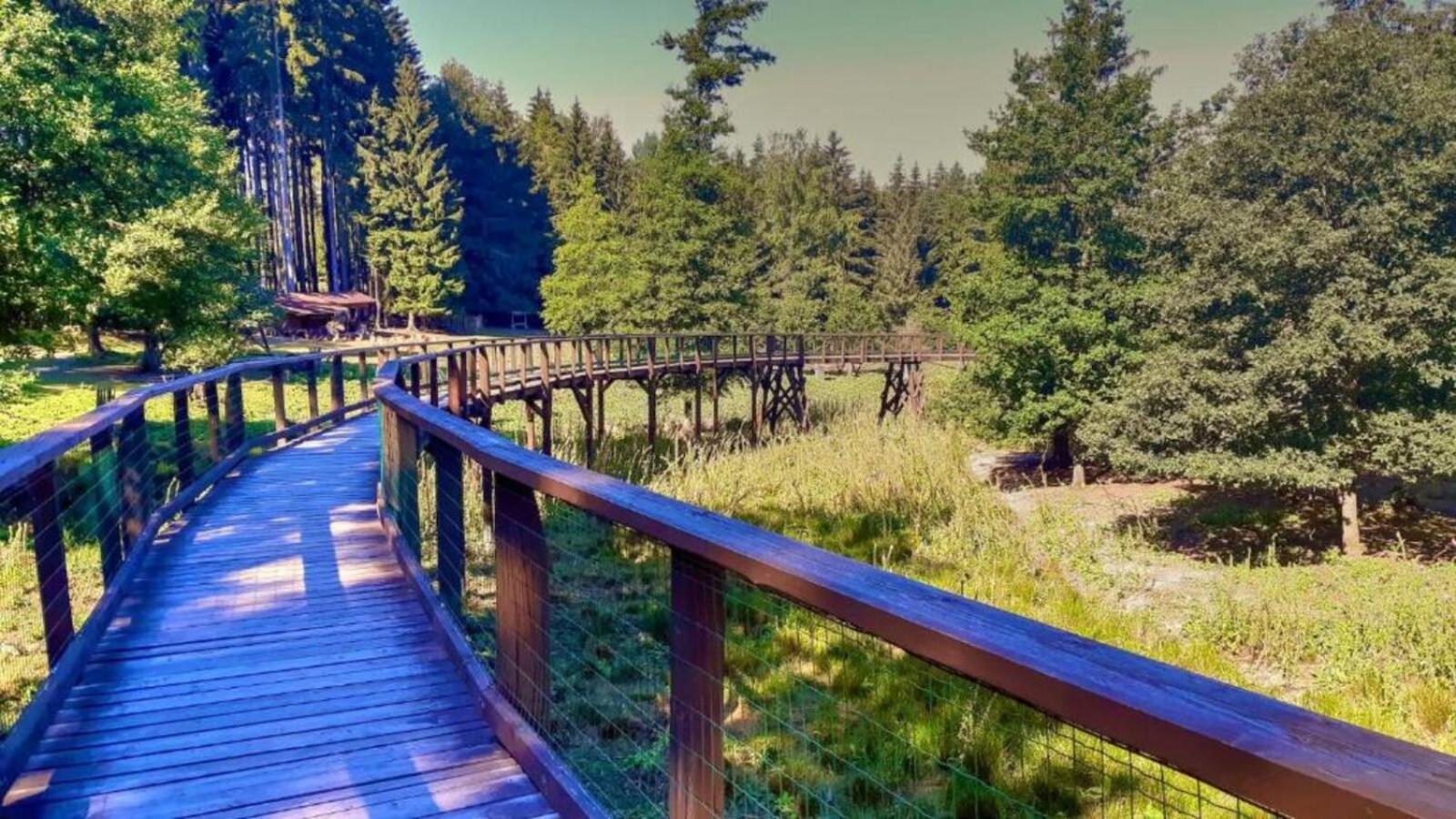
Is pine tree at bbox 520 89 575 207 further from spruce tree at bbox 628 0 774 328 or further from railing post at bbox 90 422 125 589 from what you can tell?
railing post at bbox 90 422 125 589

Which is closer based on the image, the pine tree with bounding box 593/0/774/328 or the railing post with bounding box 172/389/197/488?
the railing post with bounding box 172/389/197/488

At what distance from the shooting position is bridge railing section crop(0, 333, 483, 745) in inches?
126

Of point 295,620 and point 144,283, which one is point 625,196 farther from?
point 295,620

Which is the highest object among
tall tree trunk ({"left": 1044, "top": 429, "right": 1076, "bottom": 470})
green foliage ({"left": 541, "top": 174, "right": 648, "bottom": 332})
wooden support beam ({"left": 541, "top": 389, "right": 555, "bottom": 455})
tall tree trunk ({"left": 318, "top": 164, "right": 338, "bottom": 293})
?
tall tree trunk ({"left": 318, "top": 164, "right": 338, "bottom": 293})

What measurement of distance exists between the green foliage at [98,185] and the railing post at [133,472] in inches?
173

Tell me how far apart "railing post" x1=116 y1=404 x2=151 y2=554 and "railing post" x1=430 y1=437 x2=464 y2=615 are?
2.05 meters

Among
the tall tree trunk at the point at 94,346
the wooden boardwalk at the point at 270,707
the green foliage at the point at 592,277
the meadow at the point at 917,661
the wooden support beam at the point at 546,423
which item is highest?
the green foliage at the point at 592,277

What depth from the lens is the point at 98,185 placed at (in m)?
11.2

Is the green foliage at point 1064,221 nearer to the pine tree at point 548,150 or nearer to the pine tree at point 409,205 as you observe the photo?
the pine tree at point 409,205

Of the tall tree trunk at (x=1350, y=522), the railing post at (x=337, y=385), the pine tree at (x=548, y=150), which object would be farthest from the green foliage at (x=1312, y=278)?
the pine tree at (x=548, y=150)

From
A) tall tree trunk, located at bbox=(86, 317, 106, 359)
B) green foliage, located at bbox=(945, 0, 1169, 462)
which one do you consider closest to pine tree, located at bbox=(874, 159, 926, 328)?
green foliage, located at bbox=(945, 0, 1169, 462)

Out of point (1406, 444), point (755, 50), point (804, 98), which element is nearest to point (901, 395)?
point (755, 50)

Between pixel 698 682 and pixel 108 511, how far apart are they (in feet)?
13.9

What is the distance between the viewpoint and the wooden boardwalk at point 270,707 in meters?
2.67
